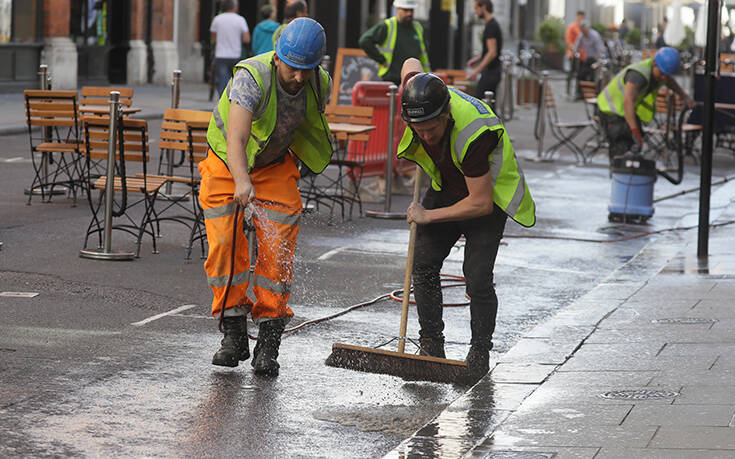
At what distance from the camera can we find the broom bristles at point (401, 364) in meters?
6.50

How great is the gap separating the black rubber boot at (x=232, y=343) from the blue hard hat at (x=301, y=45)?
1.30m

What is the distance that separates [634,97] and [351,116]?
3298 millimetres

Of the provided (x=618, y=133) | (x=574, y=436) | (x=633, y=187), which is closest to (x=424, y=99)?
(x=574, y=436)

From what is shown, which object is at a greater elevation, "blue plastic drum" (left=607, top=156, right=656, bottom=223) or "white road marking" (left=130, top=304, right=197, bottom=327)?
"blue plastic drum" (left=607, top=156, right=656, bottom=223)

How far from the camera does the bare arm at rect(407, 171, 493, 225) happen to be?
20.6 ft

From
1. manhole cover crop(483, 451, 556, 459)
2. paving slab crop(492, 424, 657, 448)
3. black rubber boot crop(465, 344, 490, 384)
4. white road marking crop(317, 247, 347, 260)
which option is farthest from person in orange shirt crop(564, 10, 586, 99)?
manhole cover crop(483, 451, 556, 459)

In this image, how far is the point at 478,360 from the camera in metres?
6.67

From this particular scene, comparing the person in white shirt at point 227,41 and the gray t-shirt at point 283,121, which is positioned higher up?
the person in white shirt at point 227,41

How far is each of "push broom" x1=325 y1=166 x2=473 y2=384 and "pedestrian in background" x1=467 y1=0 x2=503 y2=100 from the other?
12.5 metres

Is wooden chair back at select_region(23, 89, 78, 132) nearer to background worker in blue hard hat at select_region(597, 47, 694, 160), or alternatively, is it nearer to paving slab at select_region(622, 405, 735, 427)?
background worker in blue hard hat at select_region(597, 47, 694, 160)

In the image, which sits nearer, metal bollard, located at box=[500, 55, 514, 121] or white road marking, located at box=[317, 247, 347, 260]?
white road marking, located at box=[317, 247, 347, 260]

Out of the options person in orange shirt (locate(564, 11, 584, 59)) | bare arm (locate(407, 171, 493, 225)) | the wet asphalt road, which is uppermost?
person in orange shirt (locate(564, 11, 584, 59))

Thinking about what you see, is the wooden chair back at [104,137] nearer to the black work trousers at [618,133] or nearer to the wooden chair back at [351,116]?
the wooden chair back at [351,116]

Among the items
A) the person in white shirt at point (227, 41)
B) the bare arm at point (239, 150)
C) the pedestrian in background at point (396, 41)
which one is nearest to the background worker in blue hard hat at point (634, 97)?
Result: the pedestrian in background at point (396, 41)
